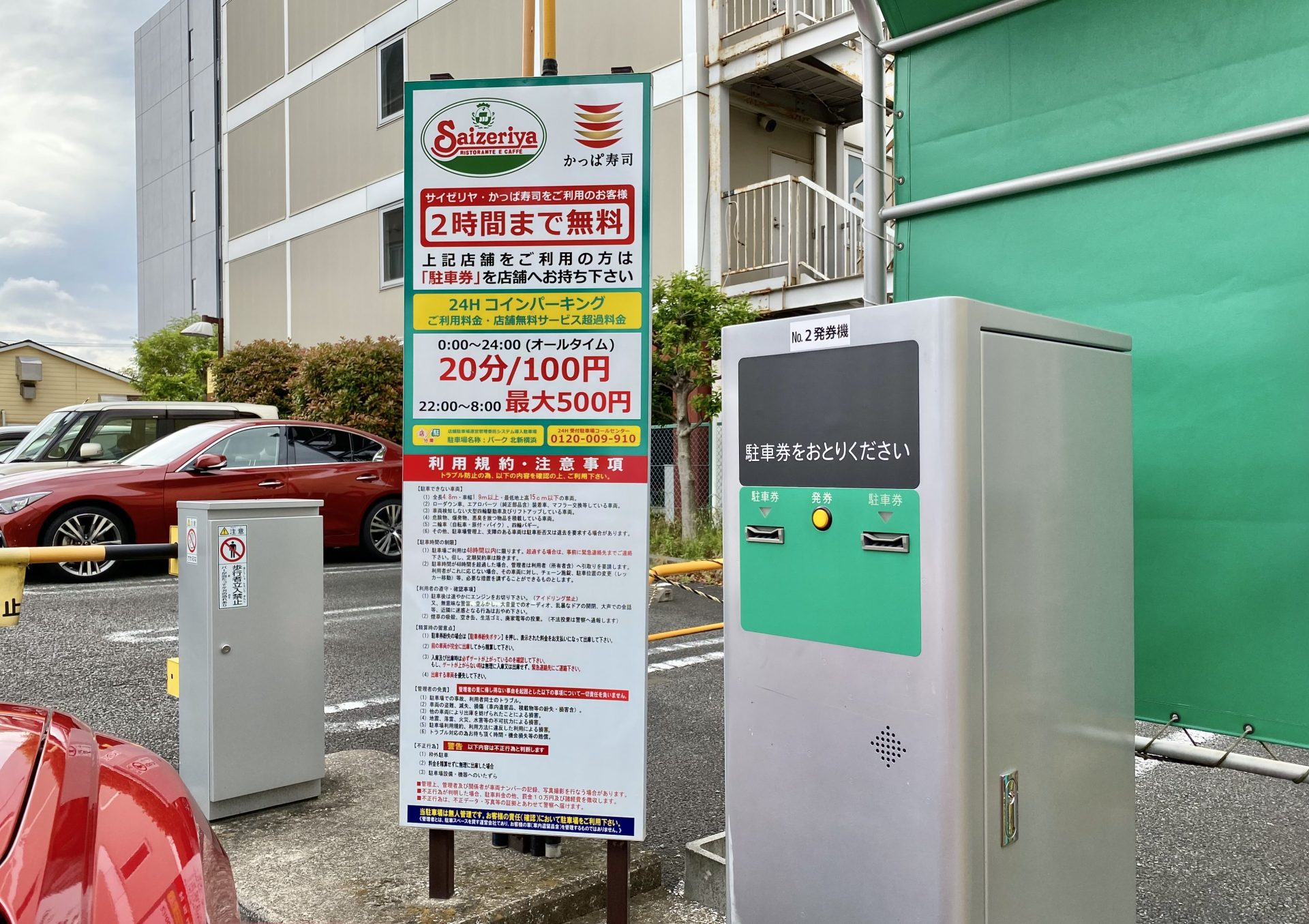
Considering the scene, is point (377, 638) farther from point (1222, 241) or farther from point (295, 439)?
point (1222, 241)

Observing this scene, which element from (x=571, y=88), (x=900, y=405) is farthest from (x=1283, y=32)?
(x=571, y=88)

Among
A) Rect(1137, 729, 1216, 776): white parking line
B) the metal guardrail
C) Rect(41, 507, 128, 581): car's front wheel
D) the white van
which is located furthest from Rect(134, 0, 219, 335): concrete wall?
Rect(1137, 729, 1216, 776): white parking line

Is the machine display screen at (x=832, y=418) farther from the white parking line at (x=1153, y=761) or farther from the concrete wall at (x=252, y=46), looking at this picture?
the concrete wall at (x=252, y=46)

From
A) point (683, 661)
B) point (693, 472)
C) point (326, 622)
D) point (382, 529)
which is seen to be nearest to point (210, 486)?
point (382, 529)

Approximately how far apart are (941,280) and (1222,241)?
2.87 ft

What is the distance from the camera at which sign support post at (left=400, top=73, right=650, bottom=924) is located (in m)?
2.79

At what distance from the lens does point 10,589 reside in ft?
11.3

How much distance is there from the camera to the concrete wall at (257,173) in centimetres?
2039

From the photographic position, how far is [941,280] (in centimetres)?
338

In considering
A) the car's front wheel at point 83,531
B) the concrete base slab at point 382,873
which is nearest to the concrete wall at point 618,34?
the car's front wheel at point 83,531

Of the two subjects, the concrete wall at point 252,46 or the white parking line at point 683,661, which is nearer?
the white parking line at point 683,661

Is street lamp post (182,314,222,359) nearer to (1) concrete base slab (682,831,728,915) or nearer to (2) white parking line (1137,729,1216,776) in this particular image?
(2) white parking line (1137,729,1216,776)

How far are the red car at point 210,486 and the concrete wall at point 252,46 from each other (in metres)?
12.9

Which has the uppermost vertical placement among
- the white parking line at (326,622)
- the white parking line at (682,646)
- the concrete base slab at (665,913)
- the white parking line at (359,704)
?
the white parking line at (326,622)
